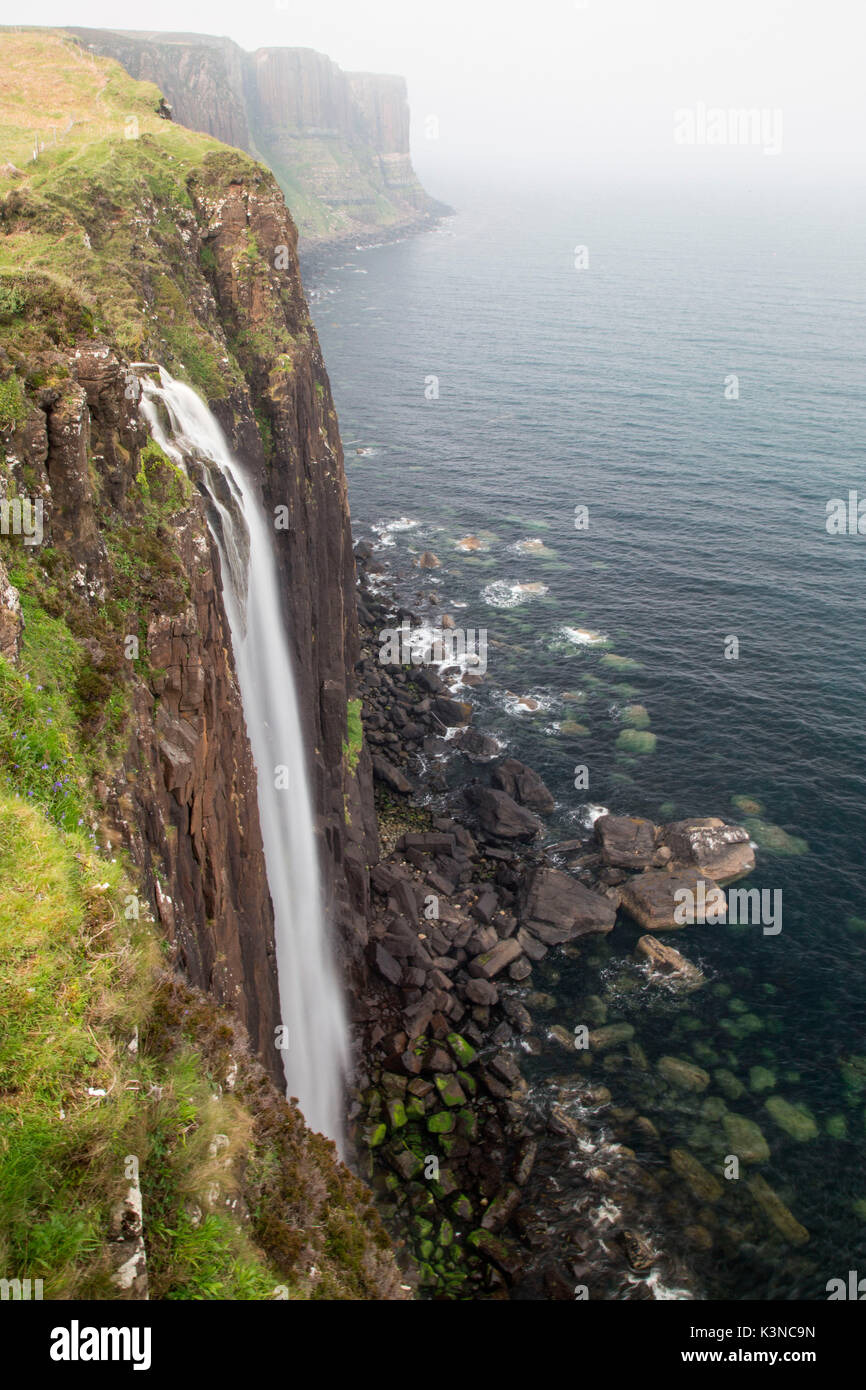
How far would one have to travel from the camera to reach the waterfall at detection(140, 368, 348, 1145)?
1262 inches

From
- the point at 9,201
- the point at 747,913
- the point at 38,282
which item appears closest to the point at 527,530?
the point at 747,913

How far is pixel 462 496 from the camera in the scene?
95.8 metres

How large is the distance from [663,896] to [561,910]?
576 centimetres

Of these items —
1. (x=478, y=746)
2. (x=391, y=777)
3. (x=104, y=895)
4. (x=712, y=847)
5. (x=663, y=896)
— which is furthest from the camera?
(x=478, y=746)

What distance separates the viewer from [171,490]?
86.8 ft

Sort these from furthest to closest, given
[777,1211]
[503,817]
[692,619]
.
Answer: [692,619]
[503,817]
[777,1211]

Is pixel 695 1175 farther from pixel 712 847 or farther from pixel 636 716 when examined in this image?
pixel 636 716

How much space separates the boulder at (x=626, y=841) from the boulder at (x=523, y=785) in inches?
142

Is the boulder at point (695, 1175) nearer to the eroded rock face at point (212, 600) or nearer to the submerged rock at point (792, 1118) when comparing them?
the submerged rock at point (792, 1118)

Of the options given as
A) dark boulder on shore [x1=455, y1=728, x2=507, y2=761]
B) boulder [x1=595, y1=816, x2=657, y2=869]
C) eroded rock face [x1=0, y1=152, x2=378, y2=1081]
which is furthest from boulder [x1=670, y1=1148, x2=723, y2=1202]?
dark boulder on shore [x1=455, y1=728, x2=507, y2=761]

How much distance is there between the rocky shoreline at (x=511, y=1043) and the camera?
109 ft

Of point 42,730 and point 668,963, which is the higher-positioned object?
point 42,730

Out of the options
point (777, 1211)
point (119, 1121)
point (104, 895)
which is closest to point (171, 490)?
point (104, 895)

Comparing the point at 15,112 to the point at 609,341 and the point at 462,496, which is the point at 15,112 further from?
the point at 609,341
